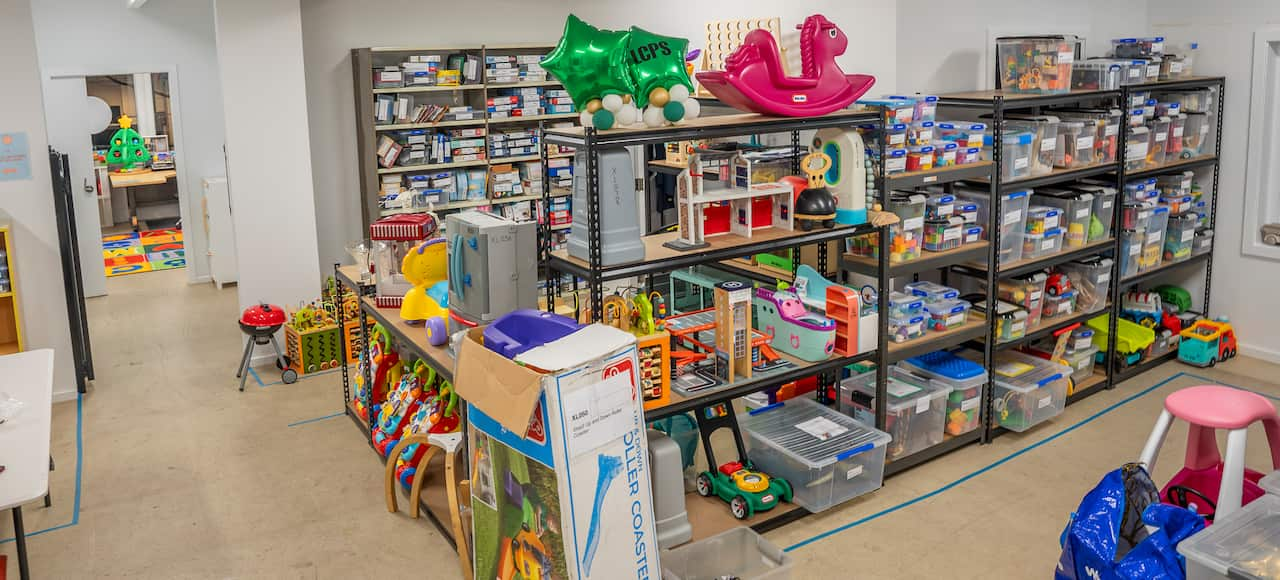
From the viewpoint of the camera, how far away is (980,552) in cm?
423

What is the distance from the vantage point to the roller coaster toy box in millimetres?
3193

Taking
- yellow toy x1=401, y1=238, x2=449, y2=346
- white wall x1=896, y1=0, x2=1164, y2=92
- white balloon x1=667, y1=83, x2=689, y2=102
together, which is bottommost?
yellow toy x1=401, y1=238, x2=449, y2=346

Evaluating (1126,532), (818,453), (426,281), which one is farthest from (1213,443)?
(426,281)

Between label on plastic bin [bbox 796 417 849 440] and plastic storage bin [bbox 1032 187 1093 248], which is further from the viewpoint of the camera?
plastic storage bin [bbox 1032 187 1093 248]

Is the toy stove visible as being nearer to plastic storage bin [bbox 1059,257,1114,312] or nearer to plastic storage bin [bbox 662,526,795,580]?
plastic storage bin [bbox 662,526,795,580]

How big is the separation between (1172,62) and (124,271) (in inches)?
386

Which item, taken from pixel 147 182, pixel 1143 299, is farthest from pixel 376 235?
pixel 147 182

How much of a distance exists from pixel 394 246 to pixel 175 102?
5.59m

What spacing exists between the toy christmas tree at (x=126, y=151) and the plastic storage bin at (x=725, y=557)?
35.3ft

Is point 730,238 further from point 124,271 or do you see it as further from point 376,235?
point 124,271

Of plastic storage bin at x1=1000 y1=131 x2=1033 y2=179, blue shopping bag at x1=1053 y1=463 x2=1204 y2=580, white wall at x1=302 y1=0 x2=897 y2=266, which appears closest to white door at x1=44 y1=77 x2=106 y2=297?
white wall at x1=302 y1=0 x2=897 y2=266

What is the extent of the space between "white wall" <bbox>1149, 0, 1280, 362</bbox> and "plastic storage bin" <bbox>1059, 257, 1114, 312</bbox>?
1.38m

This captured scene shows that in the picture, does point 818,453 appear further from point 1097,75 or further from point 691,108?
point 1097,75

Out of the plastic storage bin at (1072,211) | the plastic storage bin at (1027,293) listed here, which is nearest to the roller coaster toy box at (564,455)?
the plastic storage bin at (1027,293)
